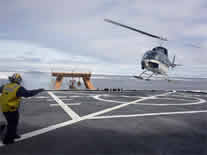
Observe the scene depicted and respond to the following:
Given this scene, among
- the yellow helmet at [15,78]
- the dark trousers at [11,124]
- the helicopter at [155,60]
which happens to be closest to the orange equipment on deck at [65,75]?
the helicopter at [155,60]

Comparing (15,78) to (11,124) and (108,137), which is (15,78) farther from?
(108,137)

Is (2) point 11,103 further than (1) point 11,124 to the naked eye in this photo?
No

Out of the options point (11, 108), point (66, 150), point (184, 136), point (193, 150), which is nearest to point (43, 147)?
point (66, 150)

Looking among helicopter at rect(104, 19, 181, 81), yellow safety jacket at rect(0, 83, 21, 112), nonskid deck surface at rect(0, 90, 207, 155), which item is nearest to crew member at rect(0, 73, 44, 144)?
yellow safety jacket at rect(0, 83, 21, 112)

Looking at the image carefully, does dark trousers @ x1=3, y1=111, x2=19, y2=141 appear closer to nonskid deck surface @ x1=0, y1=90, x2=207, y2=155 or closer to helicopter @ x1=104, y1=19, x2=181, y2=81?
nonskid deck surface @ x1=0, y1=90, x2=207, y2=155

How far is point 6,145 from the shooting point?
503 cm

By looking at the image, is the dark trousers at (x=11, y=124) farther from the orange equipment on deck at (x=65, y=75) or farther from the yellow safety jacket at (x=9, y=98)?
the orange equipment on deck at (x=65, y=75)

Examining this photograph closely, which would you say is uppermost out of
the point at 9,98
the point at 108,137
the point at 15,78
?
the point at 15,78

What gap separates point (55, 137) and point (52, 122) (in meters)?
2.02

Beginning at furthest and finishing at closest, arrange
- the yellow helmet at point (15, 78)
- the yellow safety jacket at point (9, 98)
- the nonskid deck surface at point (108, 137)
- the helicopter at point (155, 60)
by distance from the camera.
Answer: the helicopter at point (155, 60)
the yellow helmet at point (15, 78)
the yellow safety jacket at point (9, 98)
the nonskid deck surface at point (108, 137)

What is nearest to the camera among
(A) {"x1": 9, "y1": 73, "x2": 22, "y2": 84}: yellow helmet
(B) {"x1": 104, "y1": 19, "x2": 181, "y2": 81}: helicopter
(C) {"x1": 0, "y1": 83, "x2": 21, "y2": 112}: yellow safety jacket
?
(C) {"x1": 0, "y1": 83, "x2": 21, "y2": 112}: yellow safety jacket

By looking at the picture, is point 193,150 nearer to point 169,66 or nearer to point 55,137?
point 55,137

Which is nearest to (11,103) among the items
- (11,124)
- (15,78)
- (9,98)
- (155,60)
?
(9,98)

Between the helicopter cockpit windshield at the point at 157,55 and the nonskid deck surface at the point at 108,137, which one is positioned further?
the helicopter cockpit windshield at the point at 157,55
